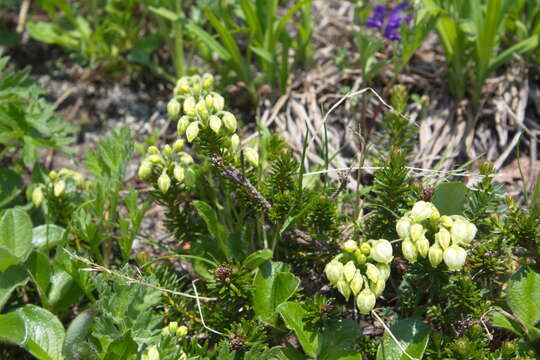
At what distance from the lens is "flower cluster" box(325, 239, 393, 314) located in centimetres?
205

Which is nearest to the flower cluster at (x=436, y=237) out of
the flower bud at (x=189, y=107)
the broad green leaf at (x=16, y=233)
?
the flower bud at (x=189, y=107)

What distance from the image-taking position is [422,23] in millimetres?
3107

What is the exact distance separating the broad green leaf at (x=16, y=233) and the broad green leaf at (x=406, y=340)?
1.69 m

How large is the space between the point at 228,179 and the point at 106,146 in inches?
31.1

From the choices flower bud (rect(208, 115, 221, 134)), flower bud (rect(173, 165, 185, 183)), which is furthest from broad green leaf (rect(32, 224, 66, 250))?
flower bud (rect(208, 115, 221, 134))

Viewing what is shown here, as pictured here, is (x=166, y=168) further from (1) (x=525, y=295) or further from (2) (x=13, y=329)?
(1) (x=525, y=295)

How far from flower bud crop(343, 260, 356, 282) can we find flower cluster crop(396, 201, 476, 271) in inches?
7.6

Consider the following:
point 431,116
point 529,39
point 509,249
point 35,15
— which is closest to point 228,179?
point 509,249

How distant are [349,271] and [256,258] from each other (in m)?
0.53

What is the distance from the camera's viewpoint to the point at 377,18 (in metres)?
3.81

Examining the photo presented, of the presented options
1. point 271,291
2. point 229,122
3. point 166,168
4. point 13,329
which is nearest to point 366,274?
point 271,291

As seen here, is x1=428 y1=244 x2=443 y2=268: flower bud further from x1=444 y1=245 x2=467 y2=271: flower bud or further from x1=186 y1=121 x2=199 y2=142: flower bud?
x1=186 y1=121 x2=199 y2=142: flower bud

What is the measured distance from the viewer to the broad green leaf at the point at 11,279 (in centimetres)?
261

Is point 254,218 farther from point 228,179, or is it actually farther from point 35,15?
point 35,15
